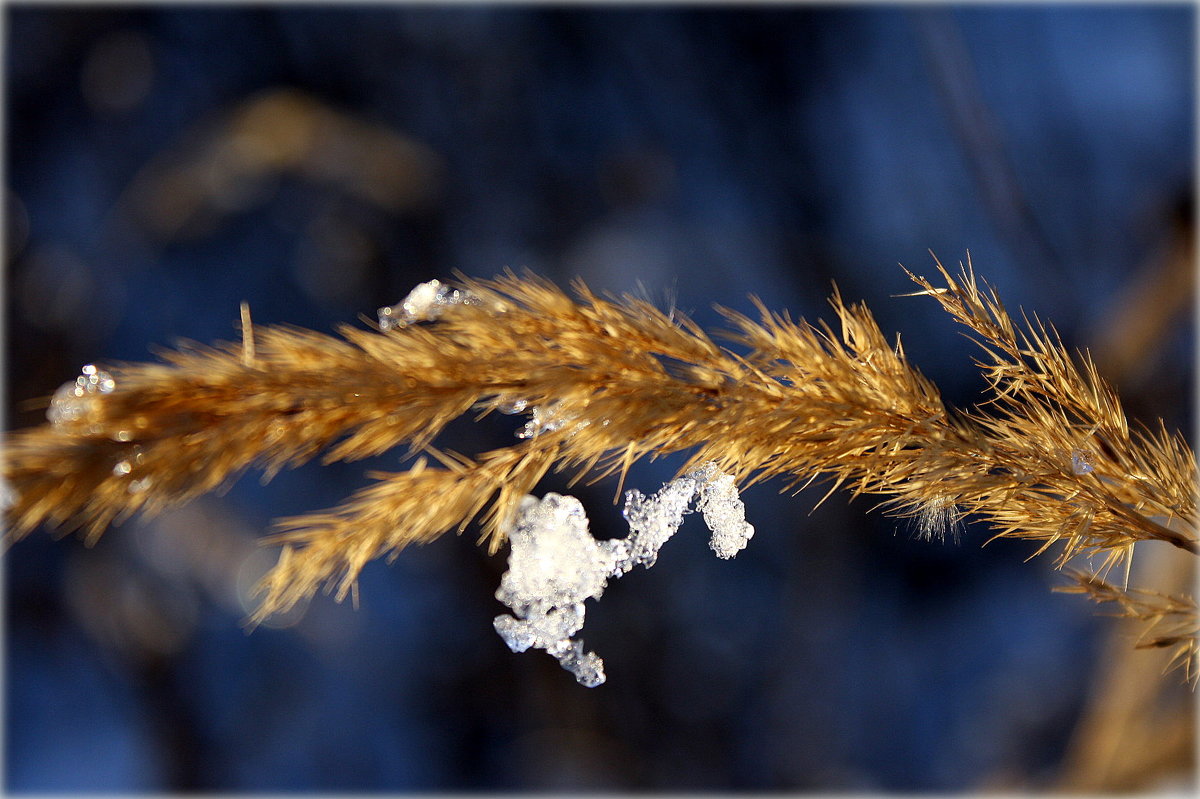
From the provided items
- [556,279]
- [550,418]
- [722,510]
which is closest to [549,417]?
[550,418]

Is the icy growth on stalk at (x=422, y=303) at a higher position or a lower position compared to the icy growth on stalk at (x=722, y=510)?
higher

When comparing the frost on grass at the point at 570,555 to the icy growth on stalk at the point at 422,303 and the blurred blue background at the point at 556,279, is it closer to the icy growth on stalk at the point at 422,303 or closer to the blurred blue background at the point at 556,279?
the icy growth on stalk at the point at 422,303

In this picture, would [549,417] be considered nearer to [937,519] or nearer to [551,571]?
[551,571]

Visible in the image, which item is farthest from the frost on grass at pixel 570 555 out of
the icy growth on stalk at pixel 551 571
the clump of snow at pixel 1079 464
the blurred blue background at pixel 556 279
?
the blurred blue background at pixel 556 279

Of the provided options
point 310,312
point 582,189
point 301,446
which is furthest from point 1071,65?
point 301,446

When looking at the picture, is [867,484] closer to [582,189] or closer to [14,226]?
[582,189]

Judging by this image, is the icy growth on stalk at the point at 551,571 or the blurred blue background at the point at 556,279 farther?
the blurred blue background at the point at 556,279
